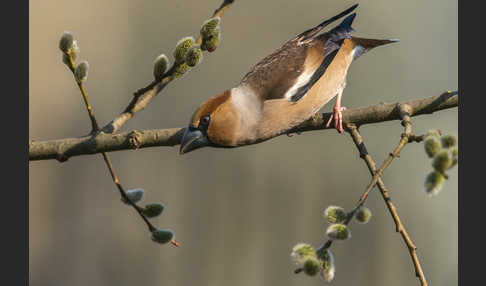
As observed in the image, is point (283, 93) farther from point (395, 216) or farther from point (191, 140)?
point (395, 216)

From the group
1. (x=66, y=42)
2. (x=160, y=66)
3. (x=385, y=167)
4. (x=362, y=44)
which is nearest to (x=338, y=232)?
(x=385, y=167)

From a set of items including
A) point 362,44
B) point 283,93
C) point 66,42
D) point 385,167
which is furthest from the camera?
point 362,44

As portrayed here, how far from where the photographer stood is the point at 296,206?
18.0ft

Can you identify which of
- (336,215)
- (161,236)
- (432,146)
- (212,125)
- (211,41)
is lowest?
(161,236)

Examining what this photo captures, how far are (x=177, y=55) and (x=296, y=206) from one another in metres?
3.81

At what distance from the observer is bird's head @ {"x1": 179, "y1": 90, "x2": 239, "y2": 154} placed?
7.13 feet

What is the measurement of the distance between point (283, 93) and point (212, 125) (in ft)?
1.56

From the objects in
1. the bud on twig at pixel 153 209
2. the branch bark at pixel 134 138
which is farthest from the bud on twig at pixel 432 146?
the bud on twig at pixel 153 209

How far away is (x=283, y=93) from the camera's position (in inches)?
102

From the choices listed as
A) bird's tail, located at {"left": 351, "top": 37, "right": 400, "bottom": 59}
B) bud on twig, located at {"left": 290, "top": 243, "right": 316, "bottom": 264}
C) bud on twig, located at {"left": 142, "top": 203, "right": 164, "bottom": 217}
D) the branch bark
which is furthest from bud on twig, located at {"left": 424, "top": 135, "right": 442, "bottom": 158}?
bird's tail, located at {"left": 351, "top": 37, "right": 400, "bottom": 59}

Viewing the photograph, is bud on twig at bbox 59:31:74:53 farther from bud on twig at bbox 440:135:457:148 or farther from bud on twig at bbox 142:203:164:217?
bud on twig at bbox 440:135:457:148

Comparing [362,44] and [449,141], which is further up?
[362,44]

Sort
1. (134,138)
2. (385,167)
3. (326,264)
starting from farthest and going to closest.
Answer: (134,138) < (385,167) < (326,264)

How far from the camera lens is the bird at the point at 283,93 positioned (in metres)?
2.30
